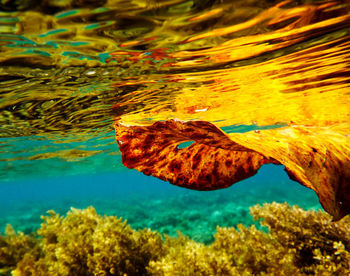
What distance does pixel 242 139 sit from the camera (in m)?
3.28

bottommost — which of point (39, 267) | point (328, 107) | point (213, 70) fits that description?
point (39, 267)

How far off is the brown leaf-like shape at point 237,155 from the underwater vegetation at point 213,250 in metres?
2.66

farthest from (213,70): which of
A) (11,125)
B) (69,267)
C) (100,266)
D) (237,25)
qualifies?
(11,125)

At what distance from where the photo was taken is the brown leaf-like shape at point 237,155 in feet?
8.20

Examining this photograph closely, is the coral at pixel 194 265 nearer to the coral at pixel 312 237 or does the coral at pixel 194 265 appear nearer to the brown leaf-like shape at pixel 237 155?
the coral at pixel 312 237

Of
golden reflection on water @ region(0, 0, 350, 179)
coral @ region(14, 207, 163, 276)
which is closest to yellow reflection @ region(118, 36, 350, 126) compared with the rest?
golden reflection on water @ region(0, 0, 350, 179)

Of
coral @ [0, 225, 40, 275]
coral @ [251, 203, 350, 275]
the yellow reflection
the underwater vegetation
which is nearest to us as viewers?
coral @ [251, 203, 350, 275]

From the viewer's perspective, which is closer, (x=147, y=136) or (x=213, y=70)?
(x=147, y=136)

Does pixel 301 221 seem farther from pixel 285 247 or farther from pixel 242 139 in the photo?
pixel 242 139

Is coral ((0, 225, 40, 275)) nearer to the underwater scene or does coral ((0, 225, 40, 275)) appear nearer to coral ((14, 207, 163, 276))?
the underwater scene

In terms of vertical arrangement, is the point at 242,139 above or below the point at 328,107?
above

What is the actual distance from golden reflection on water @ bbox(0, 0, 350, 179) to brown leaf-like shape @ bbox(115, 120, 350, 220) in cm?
130

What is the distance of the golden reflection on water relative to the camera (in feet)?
11.6

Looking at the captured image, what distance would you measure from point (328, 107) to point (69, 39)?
42.2 feet
